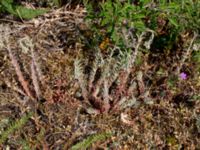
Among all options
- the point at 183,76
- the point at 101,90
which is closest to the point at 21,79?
the point at 101,90

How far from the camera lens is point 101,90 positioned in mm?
2461

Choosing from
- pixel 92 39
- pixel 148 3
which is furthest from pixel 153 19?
pixel 92 39

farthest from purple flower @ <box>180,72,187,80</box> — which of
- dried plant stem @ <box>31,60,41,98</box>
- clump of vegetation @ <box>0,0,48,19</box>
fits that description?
clump of vegetation @ <box>0,0,48,19</box>

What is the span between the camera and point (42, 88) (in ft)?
8.21

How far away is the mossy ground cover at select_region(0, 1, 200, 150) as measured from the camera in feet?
7.63

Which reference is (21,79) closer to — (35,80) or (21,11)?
(35,80)

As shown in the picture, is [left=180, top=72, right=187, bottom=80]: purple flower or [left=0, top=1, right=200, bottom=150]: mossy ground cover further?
[left=180, top=72, right=187, bottom=80]: purple flower

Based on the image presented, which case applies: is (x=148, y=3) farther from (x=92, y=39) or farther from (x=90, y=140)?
(x=90, y=140)

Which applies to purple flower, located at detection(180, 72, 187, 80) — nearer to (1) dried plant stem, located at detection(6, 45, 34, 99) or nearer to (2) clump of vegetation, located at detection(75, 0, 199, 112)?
(2) clump of vegetation, located at detection(75, 0, 199, 112)

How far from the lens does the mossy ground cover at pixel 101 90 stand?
232 centimetres

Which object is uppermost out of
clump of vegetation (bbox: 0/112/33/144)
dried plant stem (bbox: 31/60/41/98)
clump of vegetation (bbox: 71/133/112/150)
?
dried plant stem (bbox: 31/60/41/98)

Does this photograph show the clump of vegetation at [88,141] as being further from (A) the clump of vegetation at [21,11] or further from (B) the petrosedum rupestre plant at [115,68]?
(A) the clump of vegetation at [21,11]

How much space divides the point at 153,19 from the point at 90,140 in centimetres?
65

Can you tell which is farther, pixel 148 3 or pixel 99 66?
pixel 99 66
